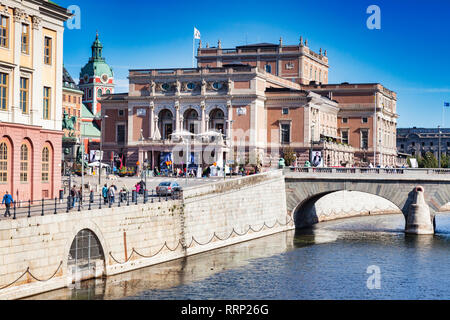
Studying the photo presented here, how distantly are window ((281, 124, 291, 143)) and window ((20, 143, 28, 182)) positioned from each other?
2420 inches

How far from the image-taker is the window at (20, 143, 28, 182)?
49.6 metres

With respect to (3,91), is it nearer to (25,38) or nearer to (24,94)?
(24,94)

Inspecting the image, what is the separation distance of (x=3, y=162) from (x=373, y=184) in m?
34.3

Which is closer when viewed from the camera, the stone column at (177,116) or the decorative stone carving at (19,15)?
the decorative stone carving at (19,15)

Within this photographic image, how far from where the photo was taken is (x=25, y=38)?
4962 centimetres

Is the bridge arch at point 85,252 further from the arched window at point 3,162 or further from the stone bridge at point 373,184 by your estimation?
the stone bridge at point 373,184

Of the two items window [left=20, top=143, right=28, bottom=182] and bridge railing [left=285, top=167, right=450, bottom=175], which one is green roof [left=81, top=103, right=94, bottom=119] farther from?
window [left=20, top=143, right=28, bottom=182]

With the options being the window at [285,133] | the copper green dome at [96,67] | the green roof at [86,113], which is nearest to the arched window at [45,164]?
the window at [285,133]

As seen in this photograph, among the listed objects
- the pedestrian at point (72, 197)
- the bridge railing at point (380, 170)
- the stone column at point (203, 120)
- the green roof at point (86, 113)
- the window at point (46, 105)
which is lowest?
the pedestrian at point (72, 197)

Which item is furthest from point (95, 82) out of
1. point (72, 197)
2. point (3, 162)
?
point (72, 197)

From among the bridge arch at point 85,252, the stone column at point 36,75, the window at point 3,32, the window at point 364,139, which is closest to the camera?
the bridge arch at point 85,252

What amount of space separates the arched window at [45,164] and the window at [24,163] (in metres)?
2.56

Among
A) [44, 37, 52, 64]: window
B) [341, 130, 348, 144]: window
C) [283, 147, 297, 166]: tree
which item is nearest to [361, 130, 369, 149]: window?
[341, 130, 348, 144]: window

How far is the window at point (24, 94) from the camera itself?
49.6 metres
